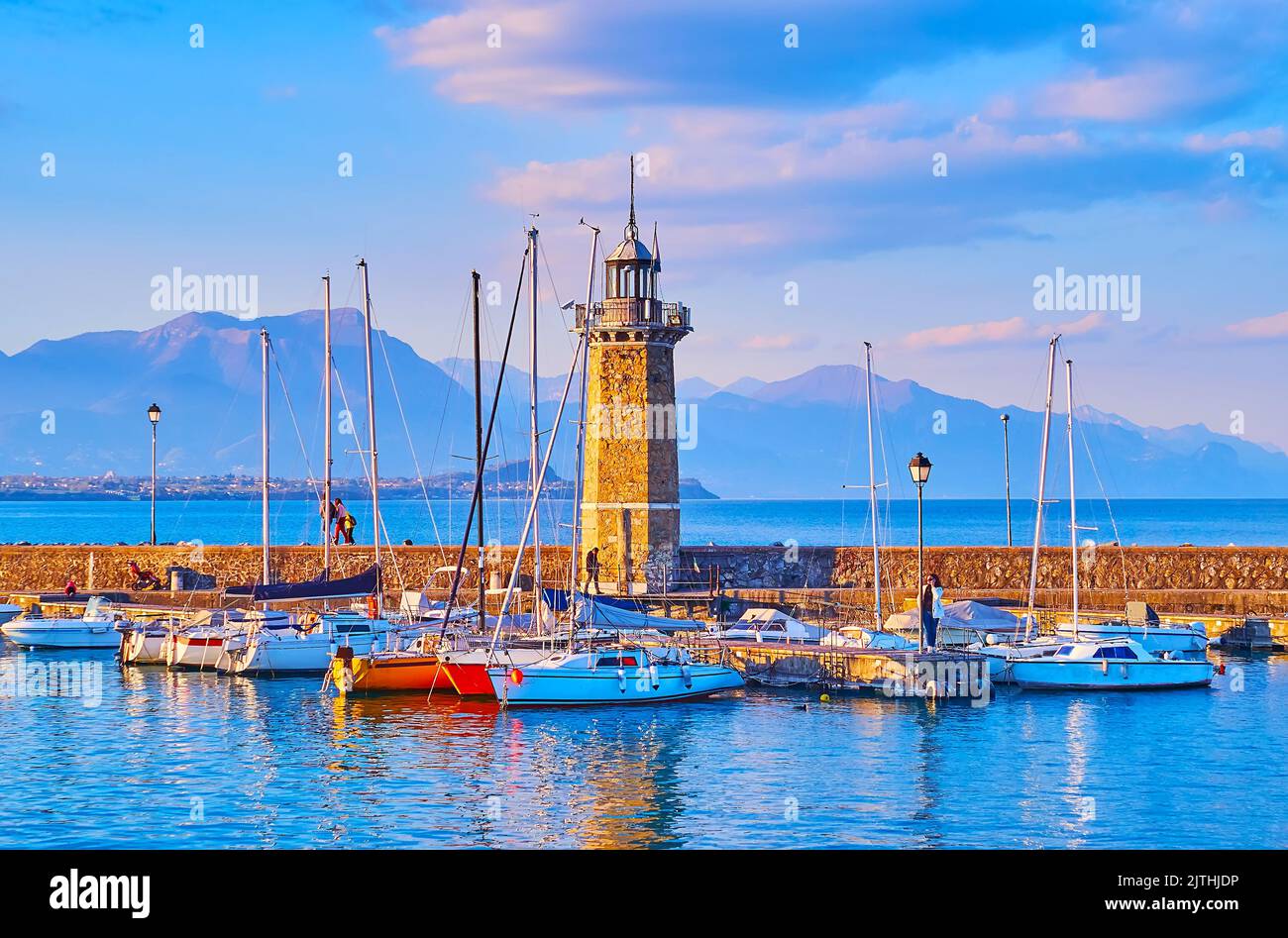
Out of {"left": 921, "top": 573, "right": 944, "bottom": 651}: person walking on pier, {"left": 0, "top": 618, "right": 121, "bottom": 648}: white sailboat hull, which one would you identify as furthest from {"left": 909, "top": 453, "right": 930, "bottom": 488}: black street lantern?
{"left": 0, "top": 618, "right": 121, "bottom": 648}: white sailboat hull

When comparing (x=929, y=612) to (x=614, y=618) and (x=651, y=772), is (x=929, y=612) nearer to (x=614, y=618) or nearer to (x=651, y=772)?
(x=614, y=618)

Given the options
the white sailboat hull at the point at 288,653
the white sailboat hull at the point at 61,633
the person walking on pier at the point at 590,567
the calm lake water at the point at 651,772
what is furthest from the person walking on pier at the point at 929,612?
the white sailboat hull at the point at 61,633

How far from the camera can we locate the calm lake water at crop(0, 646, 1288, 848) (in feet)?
63.4

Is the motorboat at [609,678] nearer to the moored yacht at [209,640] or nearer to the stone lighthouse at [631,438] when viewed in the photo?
the moored yacht at [209,640]

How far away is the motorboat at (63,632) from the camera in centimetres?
4259

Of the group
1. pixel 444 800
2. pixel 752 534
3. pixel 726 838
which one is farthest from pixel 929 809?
pixel 752 534

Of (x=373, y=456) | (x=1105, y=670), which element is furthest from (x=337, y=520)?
(x=1105, y=670)

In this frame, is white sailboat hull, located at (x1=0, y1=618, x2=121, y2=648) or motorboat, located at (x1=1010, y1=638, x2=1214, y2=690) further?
white sailboat hull, located at (x1=0, y1=618, x2=121, y2=648)

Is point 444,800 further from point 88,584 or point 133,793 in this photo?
point 88,584

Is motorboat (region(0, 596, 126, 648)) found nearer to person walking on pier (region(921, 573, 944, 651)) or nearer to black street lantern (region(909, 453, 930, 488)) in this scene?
person walking on pier (region(921, 573, 944, 651))

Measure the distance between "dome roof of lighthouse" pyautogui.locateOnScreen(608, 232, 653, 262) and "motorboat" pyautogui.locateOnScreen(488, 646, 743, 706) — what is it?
16331mm

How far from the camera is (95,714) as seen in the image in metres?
30.1

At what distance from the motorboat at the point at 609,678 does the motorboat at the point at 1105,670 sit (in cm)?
676
